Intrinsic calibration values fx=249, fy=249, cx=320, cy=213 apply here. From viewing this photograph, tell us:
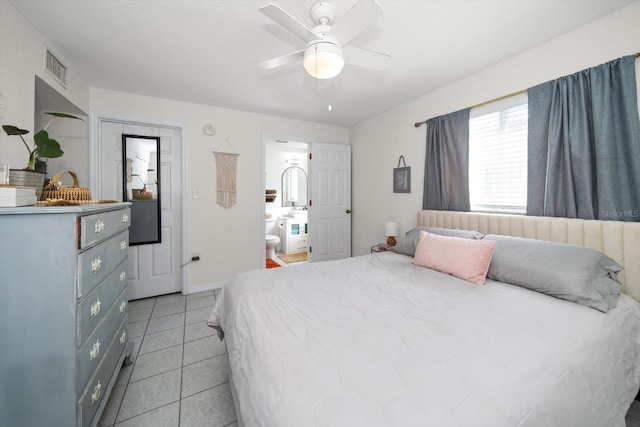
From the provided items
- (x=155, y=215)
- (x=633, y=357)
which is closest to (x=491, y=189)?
(x=633, y=357)

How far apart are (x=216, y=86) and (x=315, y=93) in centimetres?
117

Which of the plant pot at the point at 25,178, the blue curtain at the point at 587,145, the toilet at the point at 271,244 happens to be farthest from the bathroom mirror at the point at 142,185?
the blue curtain at the point at 587,145

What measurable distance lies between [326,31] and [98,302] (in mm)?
1975

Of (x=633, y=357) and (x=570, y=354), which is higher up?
(x=570, y=354)

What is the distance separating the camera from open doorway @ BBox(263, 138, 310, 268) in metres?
5.71

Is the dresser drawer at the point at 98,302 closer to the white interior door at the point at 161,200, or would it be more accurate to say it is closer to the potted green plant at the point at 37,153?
the potted green plant at the point at 37,153

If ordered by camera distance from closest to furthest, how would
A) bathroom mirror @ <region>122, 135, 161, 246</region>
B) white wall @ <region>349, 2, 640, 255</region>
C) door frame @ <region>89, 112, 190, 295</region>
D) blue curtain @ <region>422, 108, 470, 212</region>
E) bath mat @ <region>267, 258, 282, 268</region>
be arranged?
white wall @ <region>349, 2, 640, 255</region>, blue curtain @ <region>422, 108, 470, 212</region>, door frame @ <region>89, 112, 190, 295</region>, bathroom mirror @ <region>122, 135, 161, 246</region>, bath mat @ <region>267, 258, 282, 268</region>

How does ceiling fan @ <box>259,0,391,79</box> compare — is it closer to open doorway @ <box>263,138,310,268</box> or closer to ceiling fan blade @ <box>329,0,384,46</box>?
ceiling fan blade @ <box>329,0,384,46</box>

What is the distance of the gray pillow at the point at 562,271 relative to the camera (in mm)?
1457

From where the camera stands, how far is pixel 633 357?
1.31 m

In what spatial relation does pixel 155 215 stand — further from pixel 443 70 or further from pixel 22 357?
pixel 443 70

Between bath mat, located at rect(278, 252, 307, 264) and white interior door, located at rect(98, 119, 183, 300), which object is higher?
white interior door, located at rect(98, 119, 183, 300)

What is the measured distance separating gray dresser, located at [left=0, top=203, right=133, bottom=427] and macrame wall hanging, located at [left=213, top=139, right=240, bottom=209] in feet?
8.16

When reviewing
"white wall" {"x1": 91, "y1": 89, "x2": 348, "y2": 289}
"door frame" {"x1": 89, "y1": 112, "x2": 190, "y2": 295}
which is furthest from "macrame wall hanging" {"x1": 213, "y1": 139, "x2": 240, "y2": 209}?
"door frame" {"x1": 89, "y1": 112, "x2": 190, "y2": 295}
